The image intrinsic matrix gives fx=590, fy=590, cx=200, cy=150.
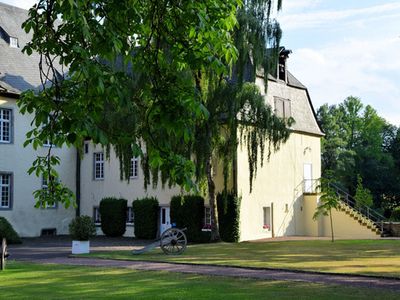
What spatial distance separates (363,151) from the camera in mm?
60094

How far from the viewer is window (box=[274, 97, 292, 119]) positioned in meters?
33.8

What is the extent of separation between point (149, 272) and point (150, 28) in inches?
424

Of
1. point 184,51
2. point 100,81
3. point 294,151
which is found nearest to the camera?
point 100,81

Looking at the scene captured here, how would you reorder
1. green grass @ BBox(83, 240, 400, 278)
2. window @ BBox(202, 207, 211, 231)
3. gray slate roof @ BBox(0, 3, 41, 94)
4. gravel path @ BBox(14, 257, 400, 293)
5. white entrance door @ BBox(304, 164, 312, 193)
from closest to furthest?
1. gravel path @ BBox(14, 257, 400, 293)
2. green grass @ BBox(83, 240, 400, 278)
3. window @ BBox(202, 207, 211, 231)
4. gray slate roof @ BBox(0, 3, 41, 94)
5. white entrance door @ BBox(304, 164, 312, 193)

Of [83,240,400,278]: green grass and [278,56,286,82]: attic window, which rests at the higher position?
[278,56,286,82]: attic window

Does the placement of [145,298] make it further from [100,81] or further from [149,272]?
[100,81]

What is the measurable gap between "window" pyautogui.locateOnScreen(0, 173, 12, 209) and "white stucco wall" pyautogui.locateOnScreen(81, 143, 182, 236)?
457 centimetres

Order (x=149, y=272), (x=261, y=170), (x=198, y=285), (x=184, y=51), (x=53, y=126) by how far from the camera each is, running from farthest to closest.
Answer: (x=261, y=170) → (x=149, y=272) → (x=198, y=285) → (x=184, y=51) → (x=53, y=126)

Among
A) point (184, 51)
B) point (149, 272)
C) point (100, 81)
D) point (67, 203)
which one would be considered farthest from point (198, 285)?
point (100, 81)

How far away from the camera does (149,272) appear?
1582cm

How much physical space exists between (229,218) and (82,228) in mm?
9307

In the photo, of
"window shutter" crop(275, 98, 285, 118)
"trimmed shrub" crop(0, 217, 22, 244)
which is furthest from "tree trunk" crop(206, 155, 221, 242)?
"trimmed shrub" crop(0, 217, 22, 244)

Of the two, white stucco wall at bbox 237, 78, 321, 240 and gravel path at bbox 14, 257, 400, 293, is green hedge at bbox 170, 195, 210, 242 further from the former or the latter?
gravel path at bbox 14, 257, 400, 293

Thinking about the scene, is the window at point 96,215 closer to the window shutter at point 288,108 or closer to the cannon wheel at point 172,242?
the window shutter at point 288,108
